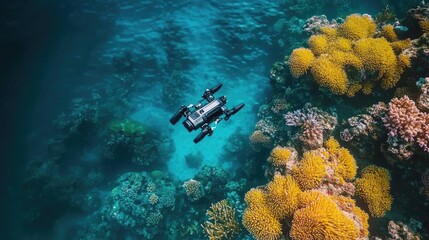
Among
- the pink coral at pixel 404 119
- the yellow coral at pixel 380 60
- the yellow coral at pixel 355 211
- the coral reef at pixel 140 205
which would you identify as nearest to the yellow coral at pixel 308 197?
the yellow coral at pixel 355 211

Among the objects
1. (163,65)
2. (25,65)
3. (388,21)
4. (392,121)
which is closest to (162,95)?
(163,65)

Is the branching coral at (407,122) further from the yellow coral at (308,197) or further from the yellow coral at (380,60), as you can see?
the yellow coral at (308,197)

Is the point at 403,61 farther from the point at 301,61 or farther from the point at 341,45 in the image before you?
the point at 301,61

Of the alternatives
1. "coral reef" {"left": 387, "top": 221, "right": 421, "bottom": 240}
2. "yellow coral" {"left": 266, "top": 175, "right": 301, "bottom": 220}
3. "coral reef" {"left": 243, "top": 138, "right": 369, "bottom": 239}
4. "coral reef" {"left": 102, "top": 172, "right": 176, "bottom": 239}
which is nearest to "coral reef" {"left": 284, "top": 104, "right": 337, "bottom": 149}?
"coral reef" {"left": 243, "top": 138, "right": 369, "bottom": 239}

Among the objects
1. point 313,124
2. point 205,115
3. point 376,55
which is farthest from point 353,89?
point 205,115

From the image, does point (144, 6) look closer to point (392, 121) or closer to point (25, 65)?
point (25, 65)

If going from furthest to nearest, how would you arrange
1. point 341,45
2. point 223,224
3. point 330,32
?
point 223,224
point 330,32
point 341,45

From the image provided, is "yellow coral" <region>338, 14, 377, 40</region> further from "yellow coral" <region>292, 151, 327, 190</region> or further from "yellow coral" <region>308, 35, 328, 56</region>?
"yellow coral" <region>292, 151, 327, 190</region>
